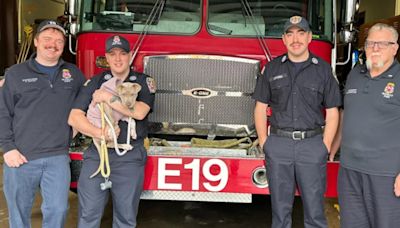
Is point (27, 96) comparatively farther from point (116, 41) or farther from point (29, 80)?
point (116, 41)

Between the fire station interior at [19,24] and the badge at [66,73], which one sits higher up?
the fire station interior at [19,24]

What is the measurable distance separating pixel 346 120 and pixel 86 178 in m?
1.55

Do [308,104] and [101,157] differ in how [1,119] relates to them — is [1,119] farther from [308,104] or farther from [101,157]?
[308,104]

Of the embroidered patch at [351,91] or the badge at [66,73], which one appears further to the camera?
the badge at [66,73]

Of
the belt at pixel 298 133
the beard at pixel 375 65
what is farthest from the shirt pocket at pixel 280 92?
the beard at pixel 375 65

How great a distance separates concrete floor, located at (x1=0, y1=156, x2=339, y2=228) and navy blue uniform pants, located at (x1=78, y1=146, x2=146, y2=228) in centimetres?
131

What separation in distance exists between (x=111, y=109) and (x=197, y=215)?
2.07 metres

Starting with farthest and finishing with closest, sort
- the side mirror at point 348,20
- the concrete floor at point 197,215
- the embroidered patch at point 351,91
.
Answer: the concrete floor at point 197,215 < the side mirror at point 348,20 < the embroidered patch at point 351,91

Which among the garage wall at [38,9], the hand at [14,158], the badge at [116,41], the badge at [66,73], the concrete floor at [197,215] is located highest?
the garage wall at [38,9]

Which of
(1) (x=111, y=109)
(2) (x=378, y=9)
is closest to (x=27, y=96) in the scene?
(1) (x=111, y=109)

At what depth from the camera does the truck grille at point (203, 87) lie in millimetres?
3822

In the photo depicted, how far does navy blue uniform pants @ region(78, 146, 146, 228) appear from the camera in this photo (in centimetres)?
305

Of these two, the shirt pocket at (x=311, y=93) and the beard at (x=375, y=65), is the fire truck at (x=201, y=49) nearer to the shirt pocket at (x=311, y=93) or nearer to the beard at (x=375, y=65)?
the shirt pocket at (x=311, y=93)

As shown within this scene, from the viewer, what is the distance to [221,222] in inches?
179
